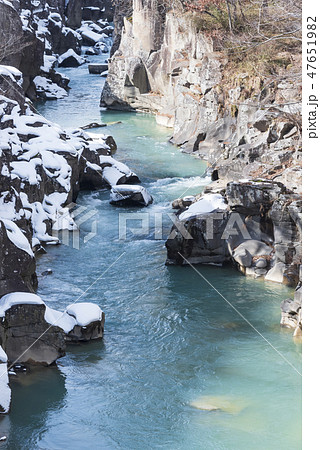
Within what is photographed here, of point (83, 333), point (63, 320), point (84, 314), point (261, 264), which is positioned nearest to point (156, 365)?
point (83, 333)

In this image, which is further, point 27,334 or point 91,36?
point 91,36

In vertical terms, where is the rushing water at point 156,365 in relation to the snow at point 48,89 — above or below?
below

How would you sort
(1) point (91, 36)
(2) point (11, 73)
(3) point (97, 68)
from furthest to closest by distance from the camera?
(1) point (91, 36)
(3) point (97, 68)
(2) point (11, 73)

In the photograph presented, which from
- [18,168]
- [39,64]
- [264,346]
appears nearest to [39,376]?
[264,346]

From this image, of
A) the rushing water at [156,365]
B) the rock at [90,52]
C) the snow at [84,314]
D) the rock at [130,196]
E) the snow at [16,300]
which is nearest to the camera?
the rushing water at [156,365]

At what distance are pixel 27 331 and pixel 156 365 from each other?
2.12 metres

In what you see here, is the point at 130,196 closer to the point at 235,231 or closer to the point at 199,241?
the point at 199,241

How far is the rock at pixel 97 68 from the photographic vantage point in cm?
4603

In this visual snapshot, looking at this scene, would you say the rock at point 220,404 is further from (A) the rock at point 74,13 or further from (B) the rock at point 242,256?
(A) the rock at point 74,13

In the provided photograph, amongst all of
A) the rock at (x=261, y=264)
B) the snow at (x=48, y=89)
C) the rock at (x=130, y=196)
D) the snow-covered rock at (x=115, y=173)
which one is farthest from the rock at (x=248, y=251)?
the snow at (x=48, y=89)

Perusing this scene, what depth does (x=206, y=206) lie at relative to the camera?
15281 millimetres

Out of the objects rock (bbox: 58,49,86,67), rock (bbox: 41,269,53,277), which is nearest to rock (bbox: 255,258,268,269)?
rock (bbox: 41,269,53,277)

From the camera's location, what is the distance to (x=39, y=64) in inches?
1581

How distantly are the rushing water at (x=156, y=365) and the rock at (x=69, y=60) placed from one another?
111 feet
